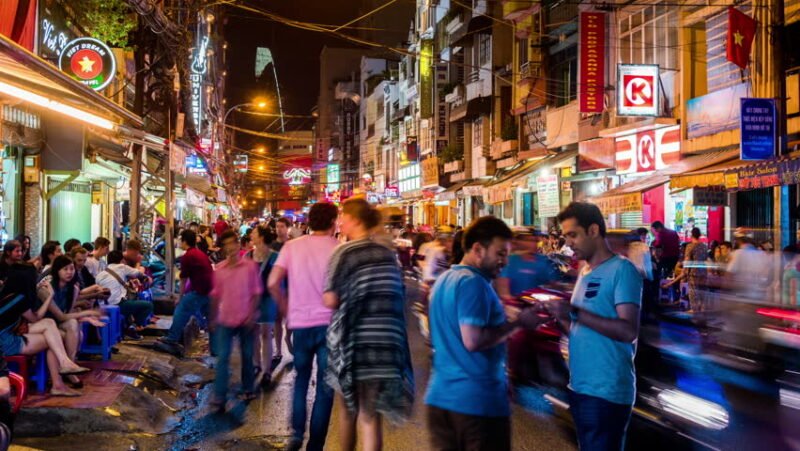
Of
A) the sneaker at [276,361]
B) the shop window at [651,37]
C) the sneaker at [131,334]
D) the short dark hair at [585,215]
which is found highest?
the shop window at [651,37]

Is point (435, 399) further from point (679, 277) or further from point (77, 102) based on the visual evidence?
point (679, 277)

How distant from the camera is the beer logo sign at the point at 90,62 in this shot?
43.1ft

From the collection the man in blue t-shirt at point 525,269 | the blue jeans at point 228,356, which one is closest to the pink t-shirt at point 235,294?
the blue jeans at point 228,356

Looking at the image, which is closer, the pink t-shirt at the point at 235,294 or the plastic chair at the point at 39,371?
the plastic chair at the point at 39,371

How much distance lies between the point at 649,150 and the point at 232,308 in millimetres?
16578

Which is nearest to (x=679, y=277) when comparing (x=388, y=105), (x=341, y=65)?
(x=388, y=105)

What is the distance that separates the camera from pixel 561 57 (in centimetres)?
2766

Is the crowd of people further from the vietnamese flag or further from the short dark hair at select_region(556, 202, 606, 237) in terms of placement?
the vietnamese flag

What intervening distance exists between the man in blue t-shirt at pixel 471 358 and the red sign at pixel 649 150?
1816 cm

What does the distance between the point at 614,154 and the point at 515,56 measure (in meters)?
9.34

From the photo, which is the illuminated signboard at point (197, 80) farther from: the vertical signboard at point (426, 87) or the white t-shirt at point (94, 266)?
the white t-shirt at point (94, 266)

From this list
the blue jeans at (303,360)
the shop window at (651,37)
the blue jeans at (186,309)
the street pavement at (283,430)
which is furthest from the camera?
the shop window at (651,37)

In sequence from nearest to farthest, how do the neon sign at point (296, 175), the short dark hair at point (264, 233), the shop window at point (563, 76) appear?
the short dark hair at point (264, 233)
the shop window at point (563, 76)
the neon sign at point (296, 175)

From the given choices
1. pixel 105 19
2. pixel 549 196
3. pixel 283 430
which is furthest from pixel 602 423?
pixel 549 196
